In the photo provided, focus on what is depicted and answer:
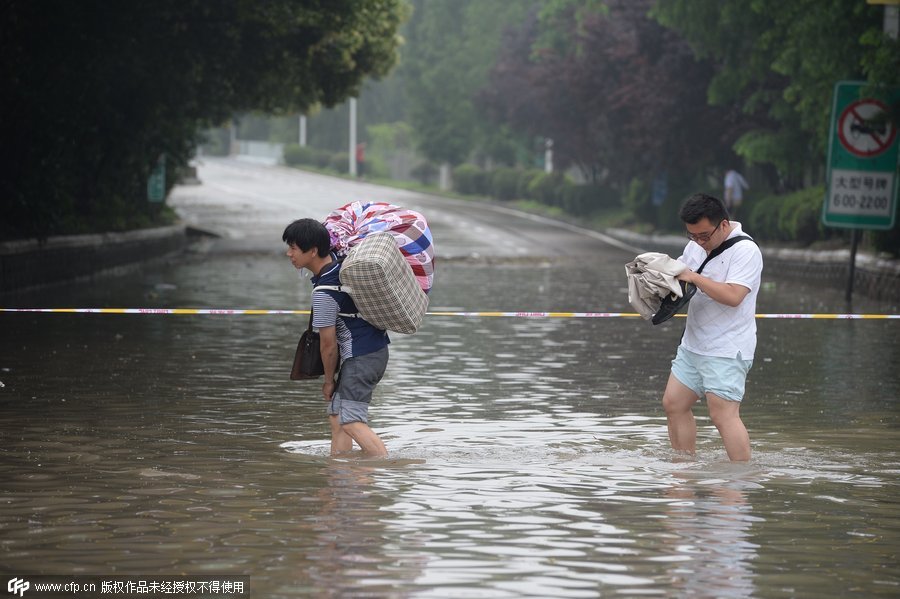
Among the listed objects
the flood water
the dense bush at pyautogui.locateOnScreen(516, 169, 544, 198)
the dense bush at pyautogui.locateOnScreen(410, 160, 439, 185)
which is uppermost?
the flood water

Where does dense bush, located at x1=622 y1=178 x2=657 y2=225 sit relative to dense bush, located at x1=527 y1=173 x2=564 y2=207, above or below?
above

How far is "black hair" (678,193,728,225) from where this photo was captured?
9.35 meters

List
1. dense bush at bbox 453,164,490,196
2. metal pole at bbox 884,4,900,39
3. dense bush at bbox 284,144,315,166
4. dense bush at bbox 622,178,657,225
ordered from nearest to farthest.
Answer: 1. metal pole at bbox 884,4,900,39
2. dense bush at bbox 622,178,657,225
3. dense bush at bbox 453,164,490,196
4. dense bush at bbox 284,144,315,166

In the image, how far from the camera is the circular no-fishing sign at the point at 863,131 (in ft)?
77.4

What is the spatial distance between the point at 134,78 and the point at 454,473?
21.5 meters

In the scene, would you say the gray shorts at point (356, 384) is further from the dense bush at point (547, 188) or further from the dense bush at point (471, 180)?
the dense bush at point (471, 180)

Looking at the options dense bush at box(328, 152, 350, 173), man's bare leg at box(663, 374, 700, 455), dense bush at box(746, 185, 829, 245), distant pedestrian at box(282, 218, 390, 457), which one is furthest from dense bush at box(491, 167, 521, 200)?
distant pedestrian at box(282, 218, 390, 457)

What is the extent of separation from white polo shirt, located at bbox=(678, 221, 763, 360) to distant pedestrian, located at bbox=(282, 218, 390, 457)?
1.81 m

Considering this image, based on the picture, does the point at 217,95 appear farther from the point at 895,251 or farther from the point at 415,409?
the point at 415,409

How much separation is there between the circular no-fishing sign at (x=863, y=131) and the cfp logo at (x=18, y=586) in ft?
61.3

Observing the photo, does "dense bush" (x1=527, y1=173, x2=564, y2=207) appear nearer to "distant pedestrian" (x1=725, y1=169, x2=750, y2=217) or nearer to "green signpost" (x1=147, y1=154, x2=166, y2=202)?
"distant pedestrian" (x1=725, y1=169, x2=750, y2=217)

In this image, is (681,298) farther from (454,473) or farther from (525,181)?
(525,181)

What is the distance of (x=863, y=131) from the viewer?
24.0 metres

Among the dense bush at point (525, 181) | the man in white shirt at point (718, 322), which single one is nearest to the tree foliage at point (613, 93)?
the dense bush at point (525, 181)
